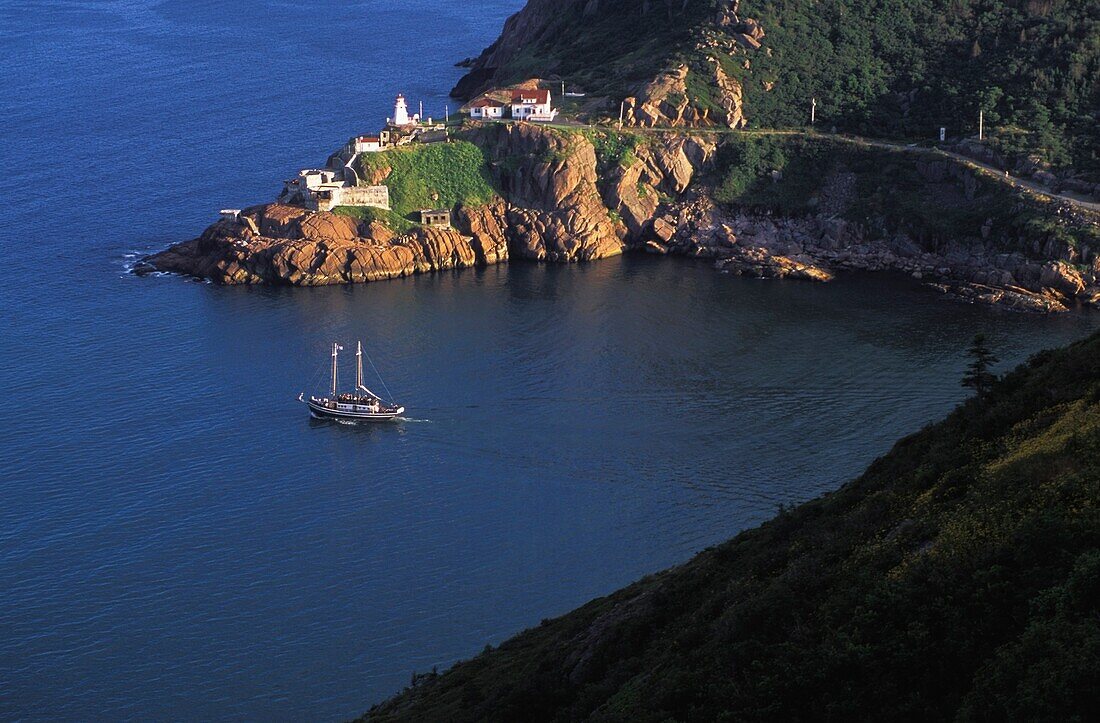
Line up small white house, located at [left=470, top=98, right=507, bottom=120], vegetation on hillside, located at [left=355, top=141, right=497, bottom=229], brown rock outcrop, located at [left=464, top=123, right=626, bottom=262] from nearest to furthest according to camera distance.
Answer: brown rock outcrop, located at [left=464, top=123, right=626, bottom=262], vegetation on hillside, located at [left=355, top=141, right=497, bottom=229], small white house, located at [left=470, top=98, right=507, bottom=120]

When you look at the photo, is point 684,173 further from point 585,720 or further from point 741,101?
point 585,720

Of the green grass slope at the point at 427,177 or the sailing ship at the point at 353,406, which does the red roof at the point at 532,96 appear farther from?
the sailing ship at the point at 353,406

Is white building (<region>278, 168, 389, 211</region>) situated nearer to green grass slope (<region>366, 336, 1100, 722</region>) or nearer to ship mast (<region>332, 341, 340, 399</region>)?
ship mast (<region>332, 341, 340, 399</region>)

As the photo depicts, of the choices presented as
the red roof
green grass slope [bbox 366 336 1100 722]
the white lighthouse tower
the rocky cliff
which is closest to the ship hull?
green grass slope [bbox 366 336 1100 722]

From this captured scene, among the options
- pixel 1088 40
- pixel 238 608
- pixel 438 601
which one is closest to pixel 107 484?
pixel 238 608

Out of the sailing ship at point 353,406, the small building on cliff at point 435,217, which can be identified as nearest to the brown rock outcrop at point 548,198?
the small building on cliff at point 435,217

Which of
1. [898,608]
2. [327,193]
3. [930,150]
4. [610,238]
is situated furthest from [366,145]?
[898,608]
